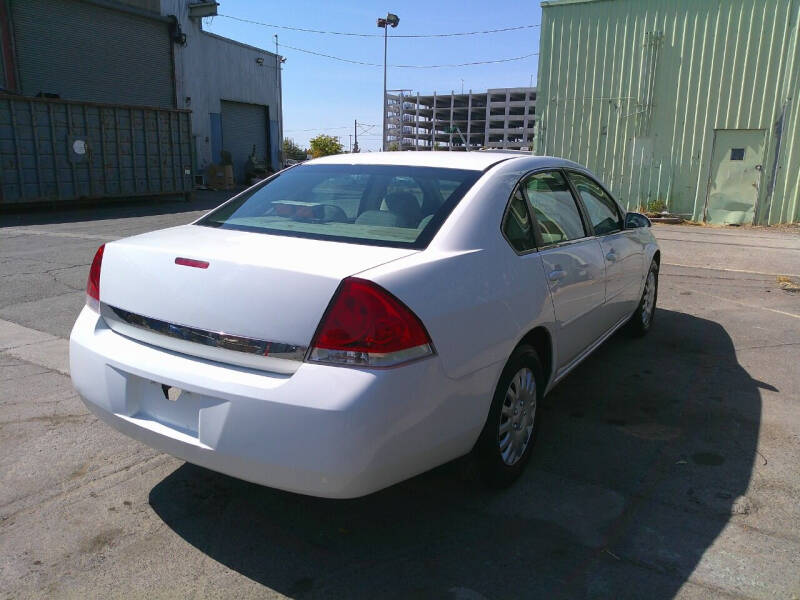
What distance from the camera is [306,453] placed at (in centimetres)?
224

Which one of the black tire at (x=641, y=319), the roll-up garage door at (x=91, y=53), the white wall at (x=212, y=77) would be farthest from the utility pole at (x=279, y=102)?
the black tire at (x=641, y=319)

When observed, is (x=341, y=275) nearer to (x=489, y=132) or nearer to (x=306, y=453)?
(x=306, y=453)

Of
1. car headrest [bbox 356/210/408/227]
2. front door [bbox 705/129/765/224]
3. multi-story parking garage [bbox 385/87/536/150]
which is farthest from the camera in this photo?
multi-story parking garage [bbox 385/87/536/150]

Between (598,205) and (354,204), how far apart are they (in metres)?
2.06

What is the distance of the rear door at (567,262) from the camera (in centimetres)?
347

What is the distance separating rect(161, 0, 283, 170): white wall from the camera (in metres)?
25.8

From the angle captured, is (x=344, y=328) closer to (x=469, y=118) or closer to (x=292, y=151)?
(x=292, y=151)

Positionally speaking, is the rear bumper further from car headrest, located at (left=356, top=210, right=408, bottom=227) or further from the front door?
the front door

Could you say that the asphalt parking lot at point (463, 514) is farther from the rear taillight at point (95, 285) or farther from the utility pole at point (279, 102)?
the utility pole at point (279, 102)

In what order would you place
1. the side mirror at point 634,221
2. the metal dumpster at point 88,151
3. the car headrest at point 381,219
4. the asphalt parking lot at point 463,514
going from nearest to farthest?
the asphalt parking lot at point 463,514
the car headrest at point 381,219
the side mirror at point 634,221
the metal dumpster at point 88,151

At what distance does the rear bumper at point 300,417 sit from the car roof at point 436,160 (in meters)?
1.30

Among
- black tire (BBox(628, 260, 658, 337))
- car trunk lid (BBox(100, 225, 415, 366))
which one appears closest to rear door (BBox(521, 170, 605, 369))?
car trunk lid (BBox(100, 225, 415, 366))

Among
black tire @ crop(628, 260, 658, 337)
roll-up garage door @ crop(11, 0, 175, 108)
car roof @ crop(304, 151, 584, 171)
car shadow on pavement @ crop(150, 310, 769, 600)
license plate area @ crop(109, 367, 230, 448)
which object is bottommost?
car shadow on pavement @ crop(150, 310, 769, 600)

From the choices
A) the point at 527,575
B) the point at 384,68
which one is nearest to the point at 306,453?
the point at 527,575
